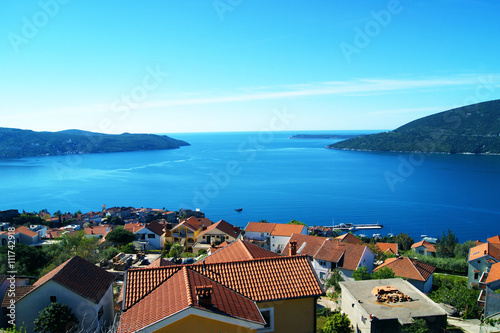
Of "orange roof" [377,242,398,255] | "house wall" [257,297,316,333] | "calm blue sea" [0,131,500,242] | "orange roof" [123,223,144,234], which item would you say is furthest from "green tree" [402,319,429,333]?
"calm blue sea" [0,131,500,242]

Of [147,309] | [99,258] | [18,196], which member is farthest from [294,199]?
→ [147,309]

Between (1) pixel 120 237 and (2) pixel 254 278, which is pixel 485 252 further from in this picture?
(1) pixel 120 237

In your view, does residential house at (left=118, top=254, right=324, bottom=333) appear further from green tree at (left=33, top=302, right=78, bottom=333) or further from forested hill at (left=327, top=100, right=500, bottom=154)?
forested hill at (left=327, top=100, right=500, bottom=154)

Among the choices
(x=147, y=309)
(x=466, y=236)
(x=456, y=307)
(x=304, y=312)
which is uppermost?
(x=147, y=309)

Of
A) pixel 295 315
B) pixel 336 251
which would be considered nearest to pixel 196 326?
pixel 295 315

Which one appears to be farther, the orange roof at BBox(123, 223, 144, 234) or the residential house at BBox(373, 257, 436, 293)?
the orange roof at BBox(123, 223, 144, 234)

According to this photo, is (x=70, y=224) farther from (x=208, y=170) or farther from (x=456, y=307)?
(x=208, y=170)
